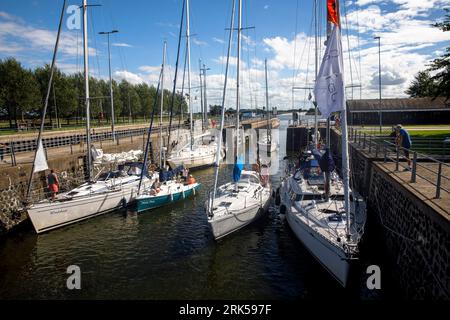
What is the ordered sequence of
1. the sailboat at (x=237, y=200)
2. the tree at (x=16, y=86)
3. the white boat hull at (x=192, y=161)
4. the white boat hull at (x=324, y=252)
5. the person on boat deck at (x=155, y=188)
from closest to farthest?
the white boat hull at (x=324, y=252) < the sailboat at (x=237, y=200) < the person on boat deck at (x=155, y=188) < the white boat hull at (x=192, y=161) < the tree at (x=16, y=86)

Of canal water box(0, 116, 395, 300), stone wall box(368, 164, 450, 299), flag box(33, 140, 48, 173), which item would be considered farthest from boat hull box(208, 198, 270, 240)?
flag box(33, 140, 48, 173)

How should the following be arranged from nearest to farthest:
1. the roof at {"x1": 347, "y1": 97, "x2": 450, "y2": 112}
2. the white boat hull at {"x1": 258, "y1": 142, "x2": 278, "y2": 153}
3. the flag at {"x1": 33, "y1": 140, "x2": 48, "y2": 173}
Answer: the flag at {"x1": 33, "y1": 140, "x2": 48, "y2": 173} → the white boat hull at {"x1": 258, "y1": 142, "x2": 278, "y2": 153} → the roof at {"x1": 347, "y1": 97, "x2": 450, "y2": 112}

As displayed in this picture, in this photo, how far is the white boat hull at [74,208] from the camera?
53.2 feet

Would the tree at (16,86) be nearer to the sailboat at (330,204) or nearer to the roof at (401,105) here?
the sailboat at (330,204)

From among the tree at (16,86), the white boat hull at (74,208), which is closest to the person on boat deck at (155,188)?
the white boat hull at (74,208)

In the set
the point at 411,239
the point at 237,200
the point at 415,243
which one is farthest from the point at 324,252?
the point at 237,200

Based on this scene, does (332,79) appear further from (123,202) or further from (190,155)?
(190,155)

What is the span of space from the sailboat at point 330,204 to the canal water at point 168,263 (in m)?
1.03

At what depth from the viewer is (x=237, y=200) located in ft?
54.5

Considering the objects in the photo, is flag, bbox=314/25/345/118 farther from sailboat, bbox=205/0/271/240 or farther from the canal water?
the canal water

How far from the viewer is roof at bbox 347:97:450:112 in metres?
48.5

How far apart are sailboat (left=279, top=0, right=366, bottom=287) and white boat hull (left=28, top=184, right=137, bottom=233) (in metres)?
→ 9.84

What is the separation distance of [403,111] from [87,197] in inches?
1872
